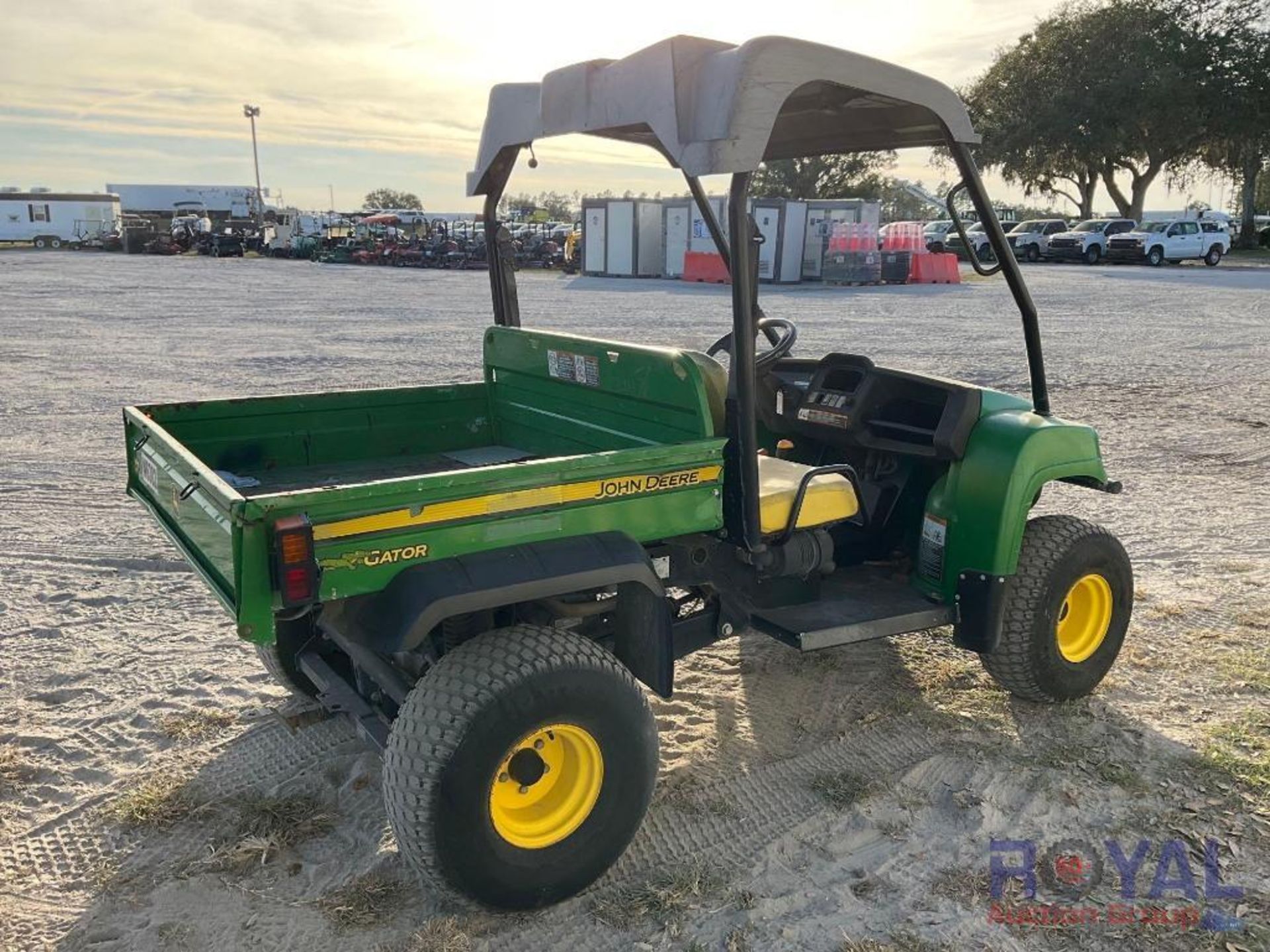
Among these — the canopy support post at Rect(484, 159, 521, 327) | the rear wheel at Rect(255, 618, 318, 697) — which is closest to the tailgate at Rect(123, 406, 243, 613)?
the rear wheel at Rect(255, 618, 318, 697)

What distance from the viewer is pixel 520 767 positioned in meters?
2.80

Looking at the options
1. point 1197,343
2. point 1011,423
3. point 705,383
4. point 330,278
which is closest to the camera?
point 705,383

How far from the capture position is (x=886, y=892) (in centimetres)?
290

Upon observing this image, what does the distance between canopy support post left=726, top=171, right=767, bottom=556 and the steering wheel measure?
2.70ft

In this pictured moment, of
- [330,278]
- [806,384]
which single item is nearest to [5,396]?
[806,384]

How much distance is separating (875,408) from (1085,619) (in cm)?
115

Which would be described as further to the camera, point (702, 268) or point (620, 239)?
point (620, 239)

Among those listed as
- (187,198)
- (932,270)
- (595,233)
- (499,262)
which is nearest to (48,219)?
(187,198)

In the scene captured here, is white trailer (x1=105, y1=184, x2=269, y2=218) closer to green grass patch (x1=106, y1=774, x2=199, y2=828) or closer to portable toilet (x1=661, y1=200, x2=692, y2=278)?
portable toilet (x1=661, y1=200, x2=692, y2=278)

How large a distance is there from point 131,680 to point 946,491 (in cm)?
318

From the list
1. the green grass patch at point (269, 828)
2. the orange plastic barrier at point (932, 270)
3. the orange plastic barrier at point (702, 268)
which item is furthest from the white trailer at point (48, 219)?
the green grass patch at point (269, 828)

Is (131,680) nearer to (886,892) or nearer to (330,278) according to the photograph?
(886,892)

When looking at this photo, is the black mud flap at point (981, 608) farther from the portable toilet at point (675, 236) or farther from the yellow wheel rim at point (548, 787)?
the portable toilet at point (675, 236)

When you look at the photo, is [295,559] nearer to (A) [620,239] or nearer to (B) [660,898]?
(B) [660,898]
